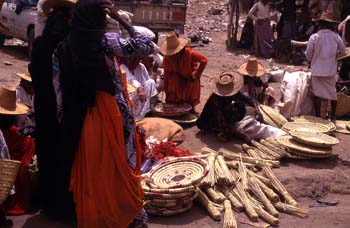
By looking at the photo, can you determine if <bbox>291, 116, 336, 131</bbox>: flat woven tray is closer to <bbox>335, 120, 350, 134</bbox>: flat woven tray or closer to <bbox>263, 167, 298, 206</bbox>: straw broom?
<bbox>335, 120, 350, 134</bbox>: flat woven tray

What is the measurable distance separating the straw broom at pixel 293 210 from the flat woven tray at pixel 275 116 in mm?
2287

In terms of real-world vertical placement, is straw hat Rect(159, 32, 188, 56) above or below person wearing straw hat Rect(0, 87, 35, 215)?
above

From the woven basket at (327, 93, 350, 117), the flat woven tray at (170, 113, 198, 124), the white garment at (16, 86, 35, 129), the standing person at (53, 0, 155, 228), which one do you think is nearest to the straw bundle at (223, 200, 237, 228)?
the standing person at (53, 0, 155, 228)

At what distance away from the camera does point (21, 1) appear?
40.2 feet

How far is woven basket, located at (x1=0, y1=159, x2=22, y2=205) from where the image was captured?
4258 mm

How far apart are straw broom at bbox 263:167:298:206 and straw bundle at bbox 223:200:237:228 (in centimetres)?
64

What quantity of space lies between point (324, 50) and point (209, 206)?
3.76m

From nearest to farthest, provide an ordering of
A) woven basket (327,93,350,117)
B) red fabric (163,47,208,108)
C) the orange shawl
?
the orange shawl
red fabric (163,47,208,108)
woven basket (327,93,350,117)

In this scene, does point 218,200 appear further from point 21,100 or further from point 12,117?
point 21,100

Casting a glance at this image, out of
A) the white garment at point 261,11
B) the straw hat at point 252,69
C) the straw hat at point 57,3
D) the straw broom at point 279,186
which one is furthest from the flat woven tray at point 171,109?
the white garment at point 261,11

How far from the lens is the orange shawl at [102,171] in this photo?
4.11m

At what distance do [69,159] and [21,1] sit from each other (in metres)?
8.94

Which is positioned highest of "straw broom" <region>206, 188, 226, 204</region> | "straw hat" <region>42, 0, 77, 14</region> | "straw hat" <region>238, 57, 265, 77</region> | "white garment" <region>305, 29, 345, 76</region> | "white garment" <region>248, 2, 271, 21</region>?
"straw hat" <region>42, 0, 77, 14</region>

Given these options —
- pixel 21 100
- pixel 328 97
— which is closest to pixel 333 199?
pixel 328 97
